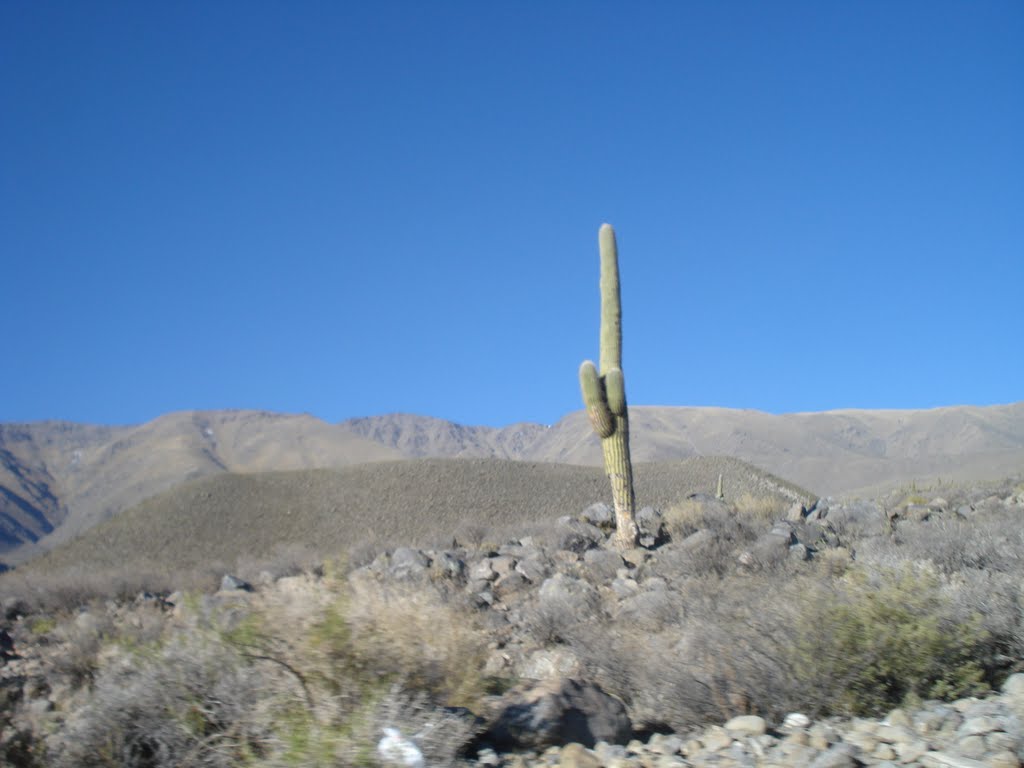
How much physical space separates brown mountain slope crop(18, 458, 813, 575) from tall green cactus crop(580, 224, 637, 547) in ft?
55.8

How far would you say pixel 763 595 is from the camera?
10.4 metres

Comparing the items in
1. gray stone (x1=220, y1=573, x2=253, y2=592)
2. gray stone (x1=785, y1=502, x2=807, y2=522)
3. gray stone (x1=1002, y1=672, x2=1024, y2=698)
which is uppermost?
gray stone (x1=785, y1=502, x2=807, y2=522)

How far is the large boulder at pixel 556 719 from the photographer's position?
263 inches

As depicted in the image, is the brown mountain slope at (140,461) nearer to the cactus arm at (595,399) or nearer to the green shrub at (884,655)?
the cactus arm at (595,399)

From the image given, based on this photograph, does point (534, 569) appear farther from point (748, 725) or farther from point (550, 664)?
point (748, 725)

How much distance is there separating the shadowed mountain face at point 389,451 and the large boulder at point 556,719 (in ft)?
326

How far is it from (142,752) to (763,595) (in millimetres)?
6936

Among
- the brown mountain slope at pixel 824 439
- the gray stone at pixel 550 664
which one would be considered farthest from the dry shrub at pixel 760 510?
the brown mountain slope at pixel 824 439

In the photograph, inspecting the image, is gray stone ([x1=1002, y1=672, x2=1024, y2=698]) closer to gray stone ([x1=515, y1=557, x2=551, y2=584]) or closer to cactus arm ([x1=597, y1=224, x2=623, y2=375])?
gray stone ([x1=515, y1=557, x2=551, y2=584])

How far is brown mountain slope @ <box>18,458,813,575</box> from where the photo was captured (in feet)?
124

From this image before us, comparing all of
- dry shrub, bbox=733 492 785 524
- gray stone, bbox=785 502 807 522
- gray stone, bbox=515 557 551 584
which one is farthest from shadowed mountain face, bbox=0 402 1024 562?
gray stone, bbox=515 557 551 584

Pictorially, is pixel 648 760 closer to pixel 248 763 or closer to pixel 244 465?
pixel 248 763

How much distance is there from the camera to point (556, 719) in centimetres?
680

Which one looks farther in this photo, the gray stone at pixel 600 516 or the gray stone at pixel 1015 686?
the gray stone at pixel 600 516
